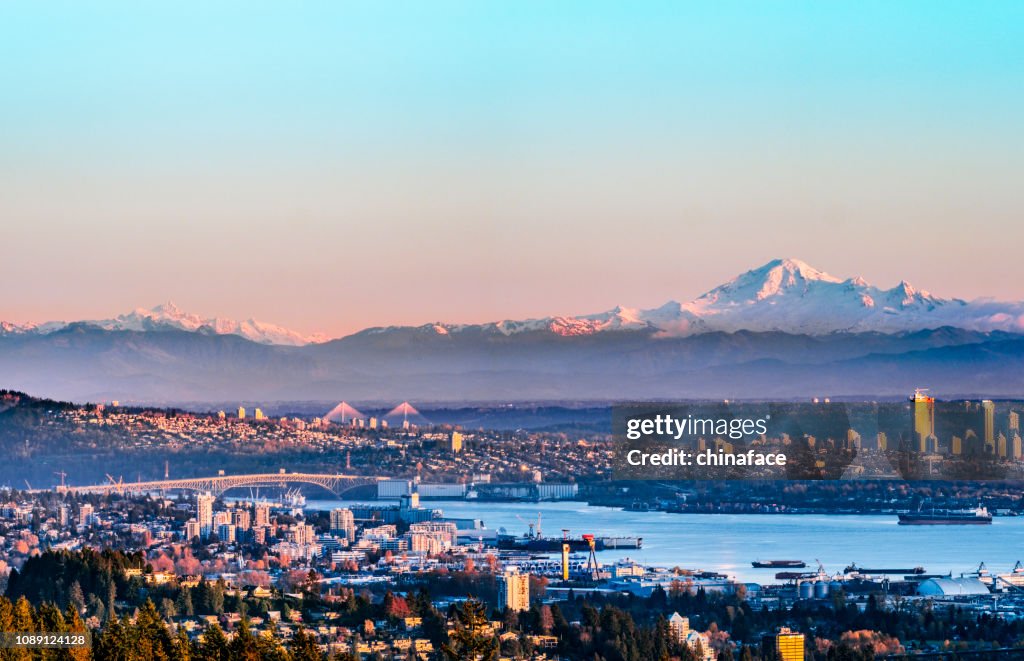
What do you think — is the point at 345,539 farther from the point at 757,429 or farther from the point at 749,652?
the point at 749,652

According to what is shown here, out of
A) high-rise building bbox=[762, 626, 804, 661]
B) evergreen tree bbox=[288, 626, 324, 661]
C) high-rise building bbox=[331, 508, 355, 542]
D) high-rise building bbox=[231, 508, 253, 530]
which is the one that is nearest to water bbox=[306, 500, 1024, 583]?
high-rise building bbox=[331, 508, 355, 542]

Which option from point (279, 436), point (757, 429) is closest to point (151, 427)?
point (279, 436)

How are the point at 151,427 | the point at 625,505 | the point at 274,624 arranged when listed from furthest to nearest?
the point at 151,427 < the point at 625,505 < the point at 274,624

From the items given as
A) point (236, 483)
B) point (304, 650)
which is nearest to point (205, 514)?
point (236, 483)

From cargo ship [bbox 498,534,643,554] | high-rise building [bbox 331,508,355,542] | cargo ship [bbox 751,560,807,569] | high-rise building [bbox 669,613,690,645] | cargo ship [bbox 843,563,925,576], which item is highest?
high-rise building [bbox 331,508,355,542]

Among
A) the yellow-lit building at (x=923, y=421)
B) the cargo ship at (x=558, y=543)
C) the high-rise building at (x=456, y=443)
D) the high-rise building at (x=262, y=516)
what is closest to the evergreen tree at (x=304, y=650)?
the cargo ship at (x=558, y=543)

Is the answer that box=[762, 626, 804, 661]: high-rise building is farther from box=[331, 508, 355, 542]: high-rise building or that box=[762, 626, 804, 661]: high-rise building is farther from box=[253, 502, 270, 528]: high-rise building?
box=[253, 502, 270, 528]: high-rise building
